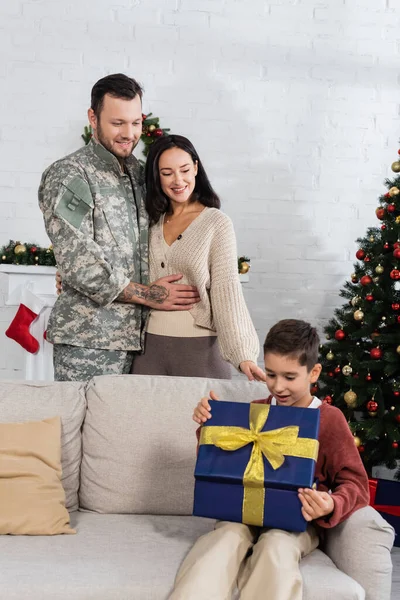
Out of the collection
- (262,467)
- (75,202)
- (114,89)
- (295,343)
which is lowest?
(262,467)

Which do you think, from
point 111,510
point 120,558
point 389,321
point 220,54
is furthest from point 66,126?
point 120,558

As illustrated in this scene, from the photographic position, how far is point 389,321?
3.67 meters

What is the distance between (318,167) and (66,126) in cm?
143

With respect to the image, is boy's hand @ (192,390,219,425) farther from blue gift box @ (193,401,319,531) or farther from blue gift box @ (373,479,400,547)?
blue gift box @ (373,479,400,547)

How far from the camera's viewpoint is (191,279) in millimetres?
2502

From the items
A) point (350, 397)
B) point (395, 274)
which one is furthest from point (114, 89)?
point (350, 397)

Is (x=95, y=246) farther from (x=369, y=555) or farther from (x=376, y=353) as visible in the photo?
(x=376, y=353)

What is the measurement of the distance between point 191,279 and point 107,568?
3.10 feet

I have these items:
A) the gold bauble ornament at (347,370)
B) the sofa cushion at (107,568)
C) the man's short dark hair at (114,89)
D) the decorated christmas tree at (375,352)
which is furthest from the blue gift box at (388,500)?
the man's short dark hair at (114,89)

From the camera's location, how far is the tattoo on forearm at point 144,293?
247cm

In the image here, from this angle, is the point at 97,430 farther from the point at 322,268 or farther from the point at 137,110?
the point at 322,268

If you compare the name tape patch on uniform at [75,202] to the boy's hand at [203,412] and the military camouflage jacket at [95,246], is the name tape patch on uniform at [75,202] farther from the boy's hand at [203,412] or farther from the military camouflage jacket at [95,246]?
the boy's hand at [203,412]

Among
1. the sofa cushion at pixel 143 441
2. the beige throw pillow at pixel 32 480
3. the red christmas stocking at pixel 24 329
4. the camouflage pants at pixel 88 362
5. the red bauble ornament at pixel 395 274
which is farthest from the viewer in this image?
the red christmas stocking at pixel 24 329

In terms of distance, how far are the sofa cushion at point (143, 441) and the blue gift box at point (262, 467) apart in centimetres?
34
